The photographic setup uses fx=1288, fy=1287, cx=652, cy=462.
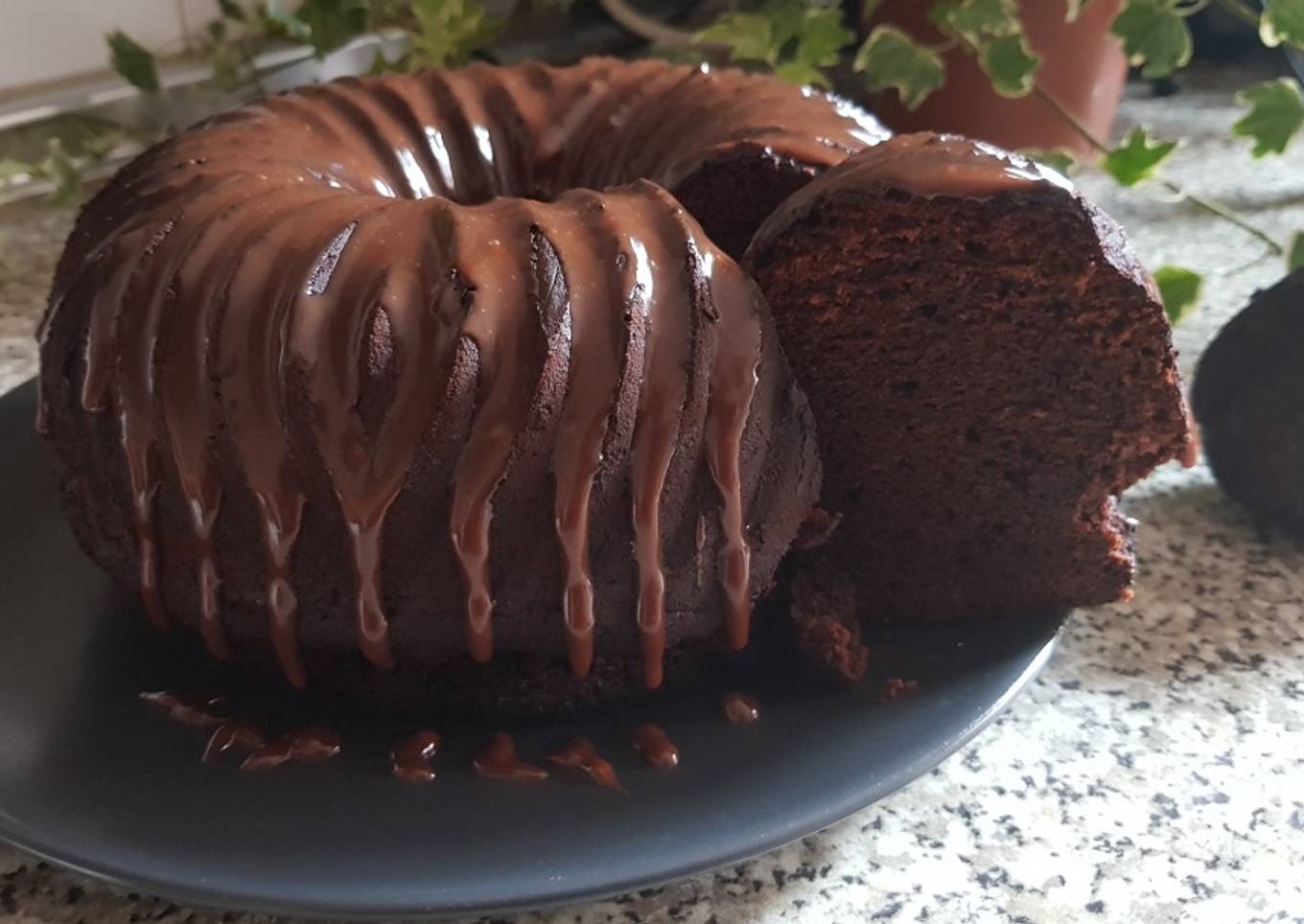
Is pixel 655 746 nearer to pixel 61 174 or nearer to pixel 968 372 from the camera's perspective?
pixel 968 372

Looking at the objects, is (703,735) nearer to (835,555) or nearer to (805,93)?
(835,555)

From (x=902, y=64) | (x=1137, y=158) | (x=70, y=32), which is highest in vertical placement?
(x=70, y=32)

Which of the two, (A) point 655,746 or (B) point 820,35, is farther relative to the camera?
(B) point 820,35

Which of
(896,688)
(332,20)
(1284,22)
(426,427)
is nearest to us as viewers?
(426,427)

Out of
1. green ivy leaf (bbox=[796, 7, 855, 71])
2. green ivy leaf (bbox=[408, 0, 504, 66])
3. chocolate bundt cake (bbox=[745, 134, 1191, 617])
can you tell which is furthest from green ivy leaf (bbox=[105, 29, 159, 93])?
chocolate bundt cake (bbox=[745, 134, 1191, 617])

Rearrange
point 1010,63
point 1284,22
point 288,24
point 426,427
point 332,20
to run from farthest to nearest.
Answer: point 288,24 → point 332,20 → point 1010,63 → point 1284,22 → point 426,427

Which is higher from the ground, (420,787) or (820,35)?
(820,35)

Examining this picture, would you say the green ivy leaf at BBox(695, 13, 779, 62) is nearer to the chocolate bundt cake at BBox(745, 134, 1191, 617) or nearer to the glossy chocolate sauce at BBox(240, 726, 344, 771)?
the chocolate bundt cake at BBox(745, 134, 1191, 617)

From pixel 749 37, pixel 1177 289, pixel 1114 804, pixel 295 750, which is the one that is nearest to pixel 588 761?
pixel 295 750
